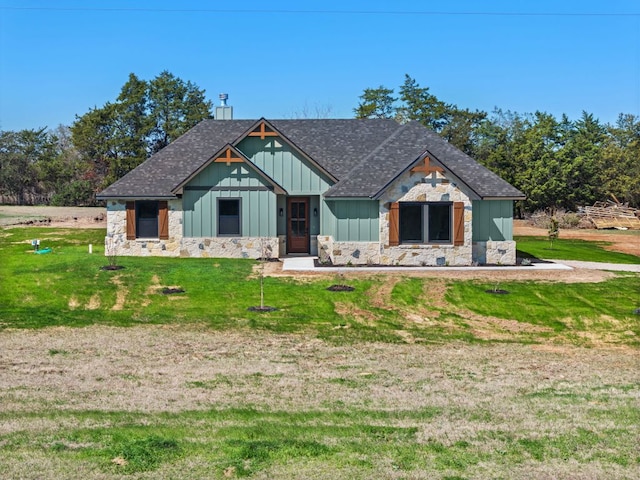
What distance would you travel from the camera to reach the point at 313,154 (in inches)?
1152

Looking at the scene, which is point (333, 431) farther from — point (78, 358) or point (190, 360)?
point (78, 358)

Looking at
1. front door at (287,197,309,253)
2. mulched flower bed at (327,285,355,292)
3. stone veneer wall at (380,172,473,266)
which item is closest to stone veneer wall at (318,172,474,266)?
stone veneer wall at (380,172,473,266)

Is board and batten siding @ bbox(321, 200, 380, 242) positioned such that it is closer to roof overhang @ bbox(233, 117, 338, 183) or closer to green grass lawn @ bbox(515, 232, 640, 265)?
roof overhang @ bbox(233, 117, 338, 183)

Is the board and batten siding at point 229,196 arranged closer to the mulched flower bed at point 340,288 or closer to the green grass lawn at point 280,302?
the green grass lawn at point 280,302

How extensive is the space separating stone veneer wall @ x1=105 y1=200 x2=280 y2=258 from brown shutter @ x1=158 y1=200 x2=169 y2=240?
0.13 meters

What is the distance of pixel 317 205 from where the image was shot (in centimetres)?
2761

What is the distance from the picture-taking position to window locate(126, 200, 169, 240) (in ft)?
88.4

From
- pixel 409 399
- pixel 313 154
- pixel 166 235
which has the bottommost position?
pixel 409 399

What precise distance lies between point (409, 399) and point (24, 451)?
17.6ft

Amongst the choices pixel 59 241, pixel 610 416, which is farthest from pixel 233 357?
pixel 59 241

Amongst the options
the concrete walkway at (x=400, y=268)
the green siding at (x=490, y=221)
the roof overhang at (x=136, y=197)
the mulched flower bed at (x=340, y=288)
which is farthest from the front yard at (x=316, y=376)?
the roof overhang at (x=136, y=197)

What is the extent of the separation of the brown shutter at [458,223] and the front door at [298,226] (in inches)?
253

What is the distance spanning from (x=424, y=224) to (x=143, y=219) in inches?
454

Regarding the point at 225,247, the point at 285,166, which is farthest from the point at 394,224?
the point at 225,247
